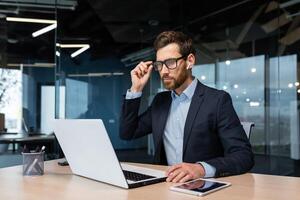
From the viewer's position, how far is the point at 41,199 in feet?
3.55

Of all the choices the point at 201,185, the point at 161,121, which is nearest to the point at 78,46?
the point at 161,121

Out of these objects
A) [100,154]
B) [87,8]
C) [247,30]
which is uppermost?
[87,8]

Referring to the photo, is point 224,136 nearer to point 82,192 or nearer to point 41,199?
point 82,192

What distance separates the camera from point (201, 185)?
1.19m

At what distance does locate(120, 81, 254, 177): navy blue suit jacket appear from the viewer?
1.46 m

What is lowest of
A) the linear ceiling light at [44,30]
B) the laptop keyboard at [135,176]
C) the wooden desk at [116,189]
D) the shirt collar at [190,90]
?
the wooden desk at [116,189]

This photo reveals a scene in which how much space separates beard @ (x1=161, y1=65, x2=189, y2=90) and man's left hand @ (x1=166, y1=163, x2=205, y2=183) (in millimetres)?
508

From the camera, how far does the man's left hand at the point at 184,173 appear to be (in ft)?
4.20

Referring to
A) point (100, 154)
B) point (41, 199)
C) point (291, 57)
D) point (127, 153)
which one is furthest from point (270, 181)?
point (127, 153)

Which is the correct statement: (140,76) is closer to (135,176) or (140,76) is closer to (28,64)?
(135,176)

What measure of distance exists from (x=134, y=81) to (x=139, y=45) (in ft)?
12.0

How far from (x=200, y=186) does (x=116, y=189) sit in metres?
0.27

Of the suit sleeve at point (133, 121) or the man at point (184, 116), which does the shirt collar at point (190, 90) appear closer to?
the man at point (184, 116)

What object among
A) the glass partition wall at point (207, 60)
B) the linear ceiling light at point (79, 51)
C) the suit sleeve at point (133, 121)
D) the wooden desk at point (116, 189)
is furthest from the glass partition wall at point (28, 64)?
the wooden desk at point (116, 189)
